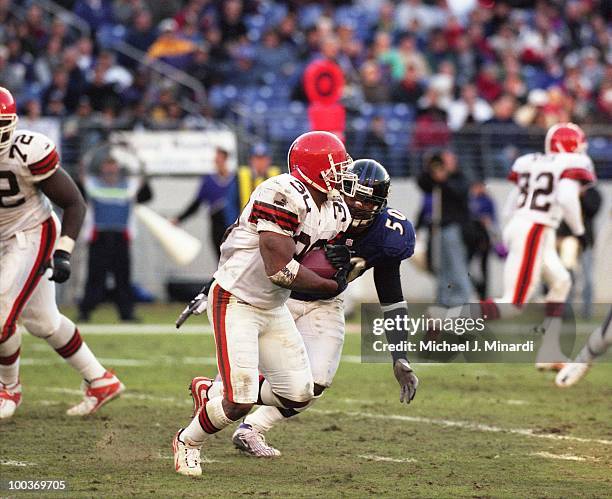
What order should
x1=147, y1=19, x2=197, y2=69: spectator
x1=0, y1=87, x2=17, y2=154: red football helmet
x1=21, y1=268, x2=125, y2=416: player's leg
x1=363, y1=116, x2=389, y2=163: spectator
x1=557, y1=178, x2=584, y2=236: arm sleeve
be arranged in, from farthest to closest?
x1=147, y1=19, x2=197, y2=69: spectator → x1=363, y1=116, x2=389, y2=163: spectator → x1=557, y1=178, x2=584, y2=236: arm sleeve → x1=21, y1=268, x2=125, y2=416: player's leg → x1=0, y1=87, x2=17, y2=154: red football helmet

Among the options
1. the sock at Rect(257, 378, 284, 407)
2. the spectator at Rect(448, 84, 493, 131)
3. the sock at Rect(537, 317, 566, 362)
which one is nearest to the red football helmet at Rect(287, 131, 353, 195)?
the sock at Rect(257, 378, 284, 407)

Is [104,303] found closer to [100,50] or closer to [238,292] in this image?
[100,50]

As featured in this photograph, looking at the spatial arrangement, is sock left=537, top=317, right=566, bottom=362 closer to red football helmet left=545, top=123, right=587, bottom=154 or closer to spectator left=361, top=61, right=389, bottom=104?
red football helmet left=545, top=123, right=587, bottom=154

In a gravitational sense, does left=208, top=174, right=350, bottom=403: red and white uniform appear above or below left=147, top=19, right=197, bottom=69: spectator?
below

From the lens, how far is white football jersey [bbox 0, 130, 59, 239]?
614 centimetres

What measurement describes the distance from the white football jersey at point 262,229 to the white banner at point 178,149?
26.8 feet

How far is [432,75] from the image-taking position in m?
17.0

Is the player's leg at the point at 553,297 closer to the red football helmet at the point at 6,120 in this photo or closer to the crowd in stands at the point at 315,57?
the red football helmet at the point at 6,120

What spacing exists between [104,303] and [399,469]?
29.1 ft

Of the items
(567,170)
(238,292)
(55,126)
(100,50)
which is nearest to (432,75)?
(100,50)

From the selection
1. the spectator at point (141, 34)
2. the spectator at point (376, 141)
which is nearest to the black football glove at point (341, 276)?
the spectator at point (376, 141)

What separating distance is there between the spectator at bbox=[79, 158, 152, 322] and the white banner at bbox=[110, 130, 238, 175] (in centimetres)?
123

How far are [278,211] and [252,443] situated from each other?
138 centimetres

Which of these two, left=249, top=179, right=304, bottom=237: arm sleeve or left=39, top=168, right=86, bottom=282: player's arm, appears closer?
left=249, top=179, right=304, bottom=237: arm sleeve
